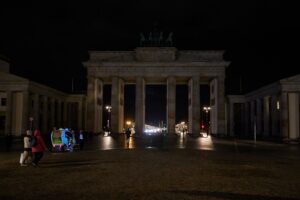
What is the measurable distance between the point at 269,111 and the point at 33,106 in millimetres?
42630

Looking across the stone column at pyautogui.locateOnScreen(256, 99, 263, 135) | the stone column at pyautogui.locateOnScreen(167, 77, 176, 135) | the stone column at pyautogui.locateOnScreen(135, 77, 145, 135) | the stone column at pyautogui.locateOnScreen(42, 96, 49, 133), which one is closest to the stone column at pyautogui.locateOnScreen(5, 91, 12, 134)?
the stone column at pyautogui.locateOnScreen(42, 96, 49, 133)

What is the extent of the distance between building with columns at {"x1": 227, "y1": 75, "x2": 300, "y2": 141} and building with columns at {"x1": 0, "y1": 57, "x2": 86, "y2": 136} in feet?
115

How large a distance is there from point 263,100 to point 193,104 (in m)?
12.8

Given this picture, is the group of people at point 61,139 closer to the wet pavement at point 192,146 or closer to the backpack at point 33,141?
the wet pavement at point 192,146

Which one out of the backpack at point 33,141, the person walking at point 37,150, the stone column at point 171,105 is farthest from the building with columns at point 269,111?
the backpack at point 33,141

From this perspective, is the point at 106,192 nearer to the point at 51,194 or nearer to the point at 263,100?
the point at 51,194

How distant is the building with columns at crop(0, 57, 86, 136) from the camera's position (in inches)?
2046

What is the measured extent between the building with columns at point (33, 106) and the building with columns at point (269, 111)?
35.1 metres

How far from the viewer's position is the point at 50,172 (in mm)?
14375

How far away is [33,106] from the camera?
57656mm

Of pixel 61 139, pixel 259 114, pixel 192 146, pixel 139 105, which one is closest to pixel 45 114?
pixel 139 105

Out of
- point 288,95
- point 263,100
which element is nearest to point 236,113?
point 263,100

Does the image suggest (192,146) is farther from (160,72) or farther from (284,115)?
(160,72)

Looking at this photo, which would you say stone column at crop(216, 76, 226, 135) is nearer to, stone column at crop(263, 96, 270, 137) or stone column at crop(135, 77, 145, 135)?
stone column at crop(263, 96, 270, 137)
